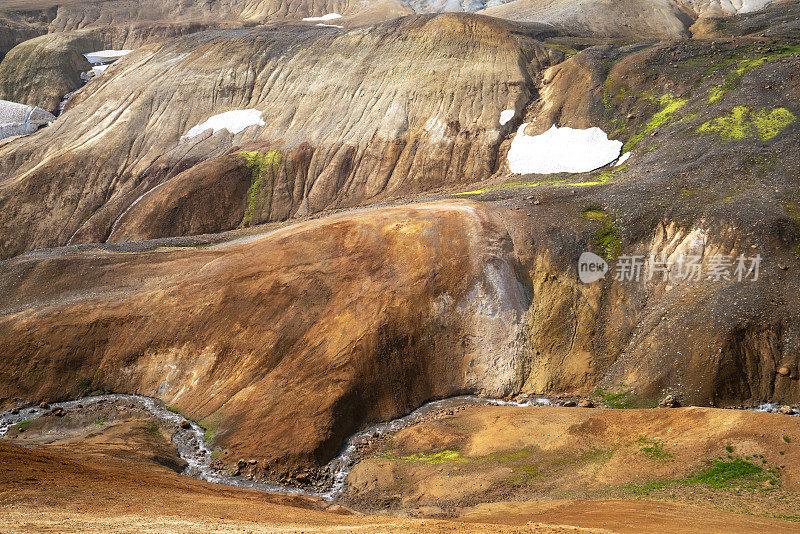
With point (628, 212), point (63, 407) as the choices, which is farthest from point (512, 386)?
point (63, 407)

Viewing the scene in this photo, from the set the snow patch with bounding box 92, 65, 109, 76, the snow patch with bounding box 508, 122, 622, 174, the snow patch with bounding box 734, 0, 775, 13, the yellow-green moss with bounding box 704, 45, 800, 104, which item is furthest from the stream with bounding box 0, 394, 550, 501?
the snow patch with bounding box 734, 0, 775, 13

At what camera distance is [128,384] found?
2777 centimetres

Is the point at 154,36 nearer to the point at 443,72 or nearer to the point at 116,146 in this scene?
the point at 116,146

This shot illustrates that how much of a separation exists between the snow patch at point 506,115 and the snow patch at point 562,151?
1.77 metres

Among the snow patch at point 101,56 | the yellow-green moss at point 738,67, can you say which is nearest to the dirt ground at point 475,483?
the yellow-green moss at point 738,67

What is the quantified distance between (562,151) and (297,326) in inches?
961

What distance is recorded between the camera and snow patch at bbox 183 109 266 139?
2235 inches

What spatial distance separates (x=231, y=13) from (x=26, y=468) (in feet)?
334

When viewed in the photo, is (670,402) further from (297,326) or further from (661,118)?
(661,118)

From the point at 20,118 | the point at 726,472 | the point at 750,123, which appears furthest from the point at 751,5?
the point at 20,118

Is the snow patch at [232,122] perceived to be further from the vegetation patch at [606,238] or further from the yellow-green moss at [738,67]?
the yellow-green moss at [738,67]

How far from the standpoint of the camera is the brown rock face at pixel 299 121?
49.4m

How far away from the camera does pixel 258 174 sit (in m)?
51.6

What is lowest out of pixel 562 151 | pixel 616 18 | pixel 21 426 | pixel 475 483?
pixel 21 426
